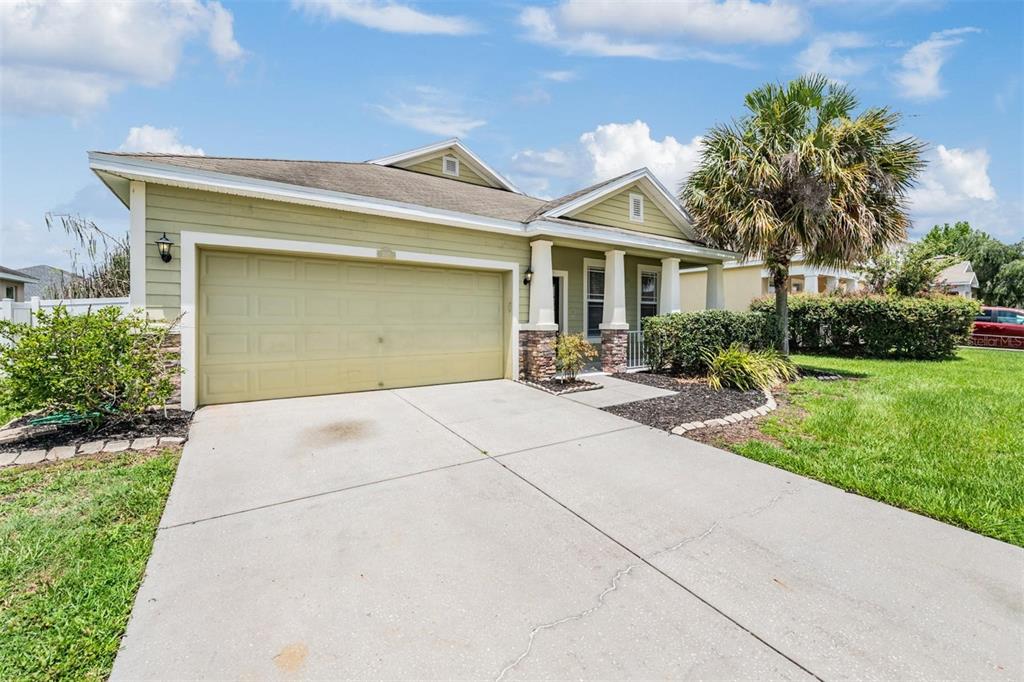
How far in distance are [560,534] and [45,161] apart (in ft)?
41.8

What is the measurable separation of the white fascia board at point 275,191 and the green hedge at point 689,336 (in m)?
4.40

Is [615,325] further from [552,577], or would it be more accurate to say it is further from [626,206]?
[552,577]

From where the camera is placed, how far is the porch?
925cm

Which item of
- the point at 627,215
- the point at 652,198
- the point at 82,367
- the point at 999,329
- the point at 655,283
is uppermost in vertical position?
the point at 652,198

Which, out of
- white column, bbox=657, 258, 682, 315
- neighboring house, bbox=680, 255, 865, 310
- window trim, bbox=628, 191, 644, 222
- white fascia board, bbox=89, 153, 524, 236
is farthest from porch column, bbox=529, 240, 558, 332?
neighboring house, bbox=680, 255, 865, 310

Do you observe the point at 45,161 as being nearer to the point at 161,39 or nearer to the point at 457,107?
the point at 161,39

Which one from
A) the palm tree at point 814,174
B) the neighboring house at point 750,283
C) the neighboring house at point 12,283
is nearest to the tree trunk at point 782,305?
the palm tree at point 814,174

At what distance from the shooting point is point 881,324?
13.2 metres

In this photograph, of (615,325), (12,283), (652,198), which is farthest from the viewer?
(12,283)

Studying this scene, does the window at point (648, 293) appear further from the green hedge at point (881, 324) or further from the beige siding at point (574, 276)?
the green hedge at point (881, 324)

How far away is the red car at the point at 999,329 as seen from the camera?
53.2ft

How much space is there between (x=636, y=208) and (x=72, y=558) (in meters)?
11.2

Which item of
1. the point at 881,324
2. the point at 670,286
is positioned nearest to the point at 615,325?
the point at 670,286

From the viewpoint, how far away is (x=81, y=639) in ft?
6.88
